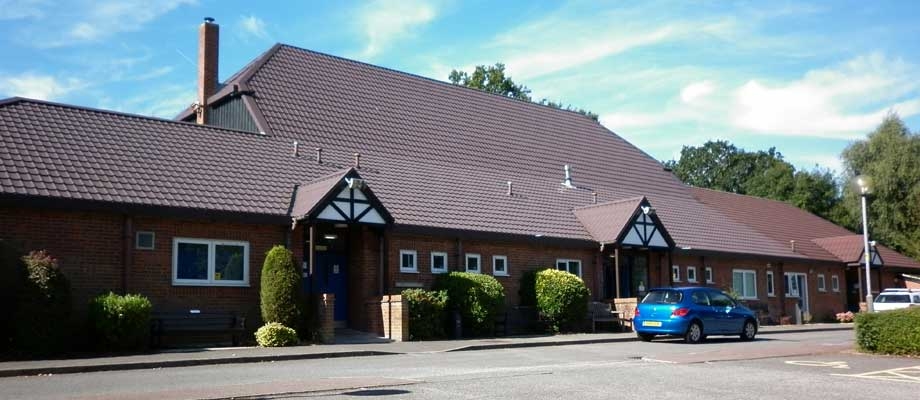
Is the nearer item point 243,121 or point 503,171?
point 243,121

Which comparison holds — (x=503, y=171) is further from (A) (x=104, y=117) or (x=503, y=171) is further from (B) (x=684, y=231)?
(A) (x=104, y=117)

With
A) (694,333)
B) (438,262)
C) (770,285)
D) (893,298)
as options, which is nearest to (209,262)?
(438,262)

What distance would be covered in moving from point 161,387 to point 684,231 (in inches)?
1001

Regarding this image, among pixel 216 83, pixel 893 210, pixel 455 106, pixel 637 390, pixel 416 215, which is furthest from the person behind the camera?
pixel 893 210

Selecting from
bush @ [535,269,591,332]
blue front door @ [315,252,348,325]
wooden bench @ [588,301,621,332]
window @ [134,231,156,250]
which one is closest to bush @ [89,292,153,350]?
window @ [134,231,156,250]

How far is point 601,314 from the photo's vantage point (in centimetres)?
2864

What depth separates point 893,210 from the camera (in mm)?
50625

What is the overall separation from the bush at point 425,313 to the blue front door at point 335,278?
2.21m

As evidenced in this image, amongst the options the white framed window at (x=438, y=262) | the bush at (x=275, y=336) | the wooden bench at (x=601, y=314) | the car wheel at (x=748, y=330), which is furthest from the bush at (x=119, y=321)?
the car wheel at (x=748, y=330)

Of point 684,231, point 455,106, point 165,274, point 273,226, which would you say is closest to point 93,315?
point 165,274

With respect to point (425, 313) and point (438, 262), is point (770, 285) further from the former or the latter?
point (425, 313)

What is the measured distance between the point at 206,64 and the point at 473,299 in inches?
502

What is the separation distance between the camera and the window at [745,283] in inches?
1453

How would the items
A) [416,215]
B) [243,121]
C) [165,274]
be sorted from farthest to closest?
[243,121]
[416,215]
[165,274]
